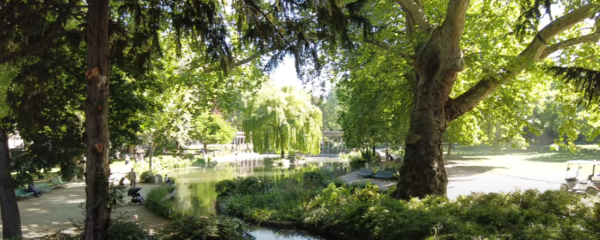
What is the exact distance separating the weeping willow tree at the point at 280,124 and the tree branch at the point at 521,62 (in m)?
22.1

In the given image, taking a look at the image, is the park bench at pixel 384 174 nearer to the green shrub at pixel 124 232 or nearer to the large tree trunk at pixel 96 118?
the green shrub at pixel 124 232

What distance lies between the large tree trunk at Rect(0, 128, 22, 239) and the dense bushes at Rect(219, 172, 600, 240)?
614 cm

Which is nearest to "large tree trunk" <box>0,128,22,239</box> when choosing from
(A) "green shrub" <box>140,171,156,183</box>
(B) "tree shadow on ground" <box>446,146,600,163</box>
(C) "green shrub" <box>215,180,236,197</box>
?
(C) "green shrub" <box>215,180,236,197</box>

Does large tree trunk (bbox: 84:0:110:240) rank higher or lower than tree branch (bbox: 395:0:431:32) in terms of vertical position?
lower

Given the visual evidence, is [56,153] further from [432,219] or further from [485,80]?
[485,80]

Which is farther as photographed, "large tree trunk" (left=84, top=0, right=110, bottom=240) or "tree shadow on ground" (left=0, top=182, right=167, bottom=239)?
"tree shadow on ground" (left=0, top=182, right=167, bottom=239)

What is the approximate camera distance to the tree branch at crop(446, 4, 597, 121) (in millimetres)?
9266

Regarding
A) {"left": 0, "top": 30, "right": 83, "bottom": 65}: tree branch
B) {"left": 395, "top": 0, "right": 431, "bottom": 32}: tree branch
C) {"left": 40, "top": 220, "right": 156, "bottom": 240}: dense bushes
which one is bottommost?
{"left": 40, "top": 220, "right": 156, "bottom": 240}: dense bushes

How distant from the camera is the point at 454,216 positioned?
800cm

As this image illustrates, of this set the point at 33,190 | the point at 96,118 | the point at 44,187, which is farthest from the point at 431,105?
the point at 44,187

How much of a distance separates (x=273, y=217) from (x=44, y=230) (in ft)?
20.1

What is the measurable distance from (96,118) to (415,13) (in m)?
8.18

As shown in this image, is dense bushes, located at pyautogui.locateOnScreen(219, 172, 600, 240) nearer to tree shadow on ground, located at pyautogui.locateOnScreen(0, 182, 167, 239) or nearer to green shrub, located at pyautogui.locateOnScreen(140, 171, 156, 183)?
tree shadow on ground, located at pyautogui.locateOnScreen(0, 182, 167, 239)

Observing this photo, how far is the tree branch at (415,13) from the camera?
34.2 ft
